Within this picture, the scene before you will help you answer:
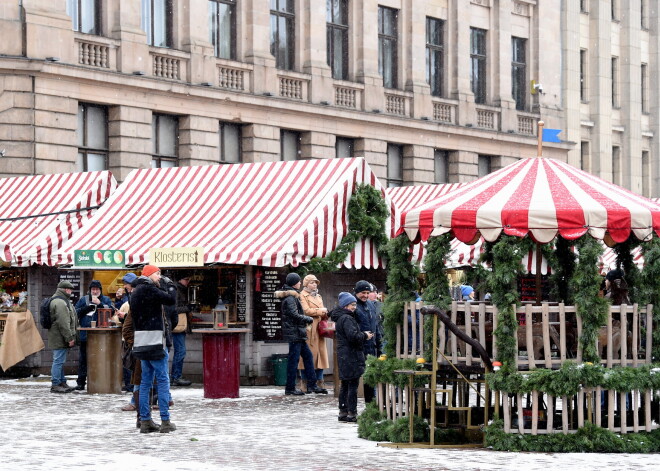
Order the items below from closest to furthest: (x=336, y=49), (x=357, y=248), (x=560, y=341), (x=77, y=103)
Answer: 1. (x=560, y=341)
2. (x=357, y=248)
3. (x=77, y=103)
4. (x=336, y=49)

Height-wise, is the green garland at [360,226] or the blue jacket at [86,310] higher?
the green garland at [360,226]

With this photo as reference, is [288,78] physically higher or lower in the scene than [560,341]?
higher

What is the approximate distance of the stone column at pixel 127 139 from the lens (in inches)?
1329

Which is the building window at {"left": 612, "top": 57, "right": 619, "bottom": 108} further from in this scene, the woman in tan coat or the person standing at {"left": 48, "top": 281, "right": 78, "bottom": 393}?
the person standing at {"left": 48, "top": 281, "right": 78, "bottom": 393}

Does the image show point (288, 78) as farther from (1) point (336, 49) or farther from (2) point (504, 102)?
(2) point (504, 102)

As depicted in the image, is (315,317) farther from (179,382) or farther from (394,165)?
(394,165)

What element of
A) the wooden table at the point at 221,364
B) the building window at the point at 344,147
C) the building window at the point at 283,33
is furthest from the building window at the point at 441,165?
the wooden table at the point at 221,364

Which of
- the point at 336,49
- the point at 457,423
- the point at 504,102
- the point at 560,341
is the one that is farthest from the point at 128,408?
the point at 504,102

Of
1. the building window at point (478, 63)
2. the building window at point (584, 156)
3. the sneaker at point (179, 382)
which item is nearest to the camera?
the sneaker at point (179, 382)

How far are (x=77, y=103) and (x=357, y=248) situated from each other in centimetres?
1214

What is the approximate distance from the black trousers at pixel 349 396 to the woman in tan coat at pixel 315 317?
14.6 feet

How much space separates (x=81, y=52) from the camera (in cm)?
3312

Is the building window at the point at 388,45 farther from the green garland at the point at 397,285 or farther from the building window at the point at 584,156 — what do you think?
the green garland at the point at 397,285

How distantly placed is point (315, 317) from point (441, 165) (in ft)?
75.5
